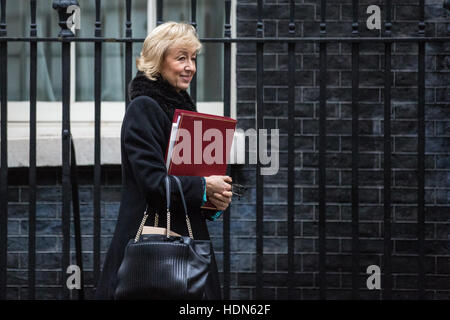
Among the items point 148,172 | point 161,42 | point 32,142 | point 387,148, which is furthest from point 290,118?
point 32,142

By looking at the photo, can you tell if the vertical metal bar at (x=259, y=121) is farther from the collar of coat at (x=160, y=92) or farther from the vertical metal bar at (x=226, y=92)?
the collar of coat at (x=160, y=92)

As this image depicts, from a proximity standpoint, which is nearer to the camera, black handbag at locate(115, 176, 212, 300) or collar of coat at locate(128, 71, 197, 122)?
black handbag at locate(115, 176, 212, 300)

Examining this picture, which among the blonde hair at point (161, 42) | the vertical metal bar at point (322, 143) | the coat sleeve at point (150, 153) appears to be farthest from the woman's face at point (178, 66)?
the vertical metal bar at point (322, 143)

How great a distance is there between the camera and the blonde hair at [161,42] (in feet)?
10.4

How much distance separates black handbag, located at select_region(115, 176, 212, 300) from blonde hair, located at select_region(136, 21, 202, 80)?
518 millimetres

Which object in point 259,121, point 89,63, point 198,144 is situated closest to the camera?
point 198,144

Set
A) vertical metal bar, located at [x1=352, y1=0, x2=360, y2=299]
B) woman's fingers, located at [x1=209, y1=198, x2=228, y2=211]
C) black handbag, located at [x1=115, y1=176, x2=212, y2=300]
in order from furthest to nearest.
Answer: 1. vertical metal bar, located at [x1=352, y1=0, x2=360, y2=299]
2. woman's fingers, located at [x1=209, y1=198, x2=228, y2=211]
3. black handbag, located at [x1=115, y1=176, x2=212, y2=300]

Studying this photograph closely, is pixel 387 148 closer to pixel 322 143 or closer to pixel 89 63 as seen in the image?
pixel 322 143

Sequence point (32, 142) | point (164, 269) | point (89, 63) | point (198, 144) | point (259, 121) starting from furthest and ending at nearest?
point (89, 63)
point (32, 142)
point (259, 121)
point (198, 144)
point (164, 269)

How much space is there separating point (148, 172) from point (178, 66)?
51cm

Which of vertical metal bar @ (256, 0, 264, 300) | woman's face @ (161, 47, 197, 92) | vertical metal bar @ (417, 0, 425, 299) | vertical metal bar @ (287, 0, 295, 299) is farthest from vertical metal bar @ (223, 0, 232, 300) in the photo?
vertical metal bar @ (417, 0, 425, 299)

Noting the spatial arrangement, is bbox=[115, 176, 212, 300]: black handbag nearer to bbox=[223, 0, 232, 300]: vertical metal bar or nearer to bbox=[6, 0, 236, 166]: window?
bbox=[223, 0, 232, 300]: vertical metal bar

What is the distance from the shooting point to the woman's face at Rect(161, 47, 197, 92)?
3189mm

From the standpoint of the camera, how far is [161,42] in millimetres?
3154
